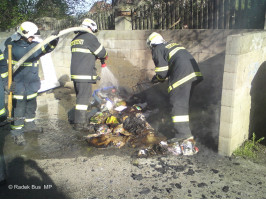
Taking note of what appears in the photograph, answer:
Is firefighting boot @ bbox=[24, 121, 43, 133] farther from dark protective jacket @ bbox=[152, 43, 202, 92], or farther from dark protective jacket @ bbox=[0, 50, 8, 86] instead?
dark protective jacket @ bbox=[152, 43, 202, 92]

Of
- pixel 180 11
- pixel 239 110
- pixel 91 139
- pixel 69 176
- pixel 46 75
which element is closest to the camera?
pixel 69 176

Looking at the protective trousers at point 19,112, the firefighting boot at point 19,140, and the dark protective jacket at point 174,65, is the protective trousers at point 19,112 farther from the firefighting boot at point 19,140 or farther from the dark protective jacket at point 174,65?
the dark protective jacket at point 174,65

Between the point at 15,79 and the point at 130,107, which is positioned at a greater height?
the point at 15,79

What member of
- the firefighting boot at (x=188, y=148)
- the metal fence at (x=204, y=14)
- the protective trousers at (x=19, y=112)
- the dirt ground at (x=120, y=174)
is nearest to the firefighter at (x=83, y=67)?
the dirt ground at (x=120, y=174)

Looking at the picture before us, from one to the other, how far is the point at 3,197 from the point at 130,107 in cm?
312

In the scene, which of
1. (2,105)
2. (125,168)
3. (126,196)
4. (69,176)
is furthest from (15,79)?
(126,196)

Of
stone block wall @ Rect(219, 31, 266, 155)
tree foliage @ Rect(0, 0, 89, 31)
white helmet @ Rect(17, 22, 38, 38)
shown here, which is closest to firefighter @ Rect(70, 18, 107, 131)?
white helmet @ Rect(17, 22, 38, 38)

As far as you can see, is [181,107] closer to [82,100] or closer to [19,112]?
[82,100]

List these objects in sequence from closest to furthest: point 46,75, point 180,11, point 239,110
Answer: point 239,110 < point 180,11 < point 46,75

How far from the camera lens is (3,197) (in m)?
3.08

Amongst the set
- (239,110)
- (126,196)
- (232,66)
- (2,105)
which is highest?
(232,66)

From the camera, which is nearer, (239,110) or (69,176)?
(69,176)

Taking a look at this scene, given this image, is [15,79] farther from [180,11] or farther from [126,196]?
[180,11]

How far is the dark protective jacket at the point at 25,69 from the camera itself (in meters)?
4.62
